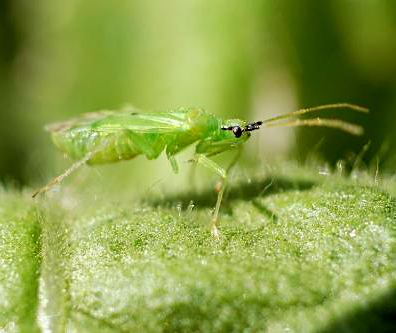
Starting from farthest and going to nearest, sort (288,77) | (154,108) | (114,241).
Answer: (154,108), (288,77), (114,241)

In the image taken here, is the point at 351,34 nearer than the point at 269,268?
No

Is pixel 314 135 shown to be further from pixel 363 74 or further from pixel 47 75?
pixel 47 75

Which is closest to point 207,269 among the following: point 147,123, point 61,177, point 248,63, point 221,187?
point 221,187

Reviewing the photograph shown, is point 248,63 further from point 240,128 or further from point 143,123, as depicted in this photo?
point 143,123

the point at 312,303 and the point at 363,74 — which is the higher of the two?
the point at 363,74

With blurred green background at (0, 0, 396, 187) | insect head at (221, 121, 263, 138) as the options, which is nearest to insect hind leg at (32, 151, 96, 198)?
blurred green background at (0, 0, 396, 187)

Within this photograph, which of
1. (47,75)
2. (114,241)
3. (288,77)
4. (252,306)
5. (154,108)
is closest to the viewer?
(252,306)

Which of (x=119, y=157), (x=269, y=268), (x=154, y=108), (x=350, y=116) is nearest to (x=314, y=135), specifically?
(x=350, y=116)

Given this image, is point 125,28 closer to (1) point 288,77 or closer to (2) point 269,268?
(1) point 288,77
